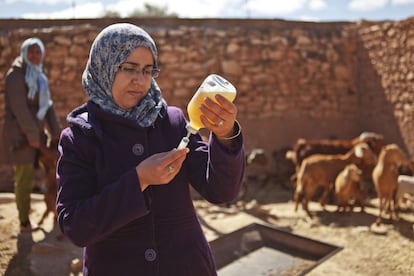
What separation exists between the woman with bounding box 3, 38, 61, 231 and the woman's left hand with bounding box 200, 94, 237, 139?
3.13m

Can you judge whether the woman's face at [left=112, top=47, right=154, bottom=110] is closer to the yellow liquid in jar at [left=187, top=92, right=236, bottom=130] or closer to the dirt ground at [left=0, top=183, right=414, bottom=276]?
the yellow liquid in jar at [left=187, top=92, right=236, bottom=130]

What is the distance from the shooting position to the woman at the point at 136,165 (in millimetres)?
1342

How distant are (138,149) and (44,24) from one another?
7.25 m

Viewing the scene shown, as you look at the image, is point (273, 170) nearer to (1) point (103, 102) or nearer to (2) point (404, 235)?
(2) point (404, 235)

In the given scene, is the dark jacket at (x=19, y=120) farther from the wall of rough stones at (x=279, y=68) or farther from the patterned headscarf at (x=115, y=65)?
the wall of rough stones at (x=279, y=68)

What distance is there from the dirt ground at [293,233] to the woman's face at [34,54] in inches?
75.4

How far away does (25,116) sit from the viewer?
3.89 metres

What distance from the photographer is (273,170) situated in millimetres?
7859

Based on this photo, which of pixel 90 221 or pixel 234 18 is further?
pixel 234 18

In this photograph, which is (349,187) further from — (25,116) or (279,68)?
(25,116)

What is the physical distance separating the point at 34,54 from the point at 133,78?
3.19 metres

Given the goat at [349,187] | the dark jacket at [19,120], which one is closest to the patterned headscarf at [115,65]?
the dark jacket at [19,120]

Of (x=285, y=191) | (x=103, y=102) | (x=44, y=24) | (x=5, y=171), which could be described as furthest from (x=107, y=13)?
(x=103, y=102)

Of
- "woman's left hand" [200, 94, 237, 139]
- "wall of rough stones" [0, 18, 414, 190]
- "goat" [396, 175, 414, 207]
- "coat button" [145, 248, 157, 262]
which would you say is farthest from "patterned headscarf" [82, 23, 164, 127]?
"wall of rough stones" [0, 18, 414, 190]
